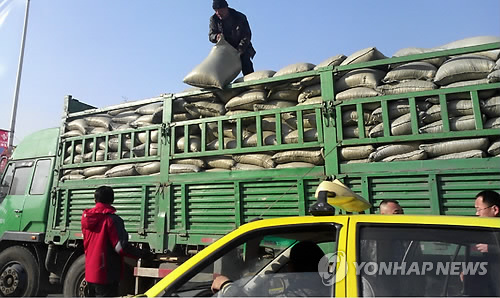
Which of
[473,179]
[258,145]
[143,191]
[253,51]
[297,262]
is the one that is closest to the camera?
[297,262]

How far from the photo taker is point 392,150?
11.1ft

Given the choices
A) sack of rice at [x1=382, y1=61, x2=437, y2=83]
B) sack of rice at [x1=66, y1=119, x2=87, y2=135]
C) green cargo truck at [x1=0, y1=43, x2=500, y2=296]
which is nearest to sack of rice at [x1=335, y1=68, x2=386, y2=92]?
green cargo truck at [x1=0, y1=43, x2=500, y2=296]

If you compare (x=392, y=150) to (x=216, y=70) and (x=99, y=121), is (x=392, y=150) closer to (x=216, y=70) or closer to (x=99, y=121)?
(x=216, y=70)

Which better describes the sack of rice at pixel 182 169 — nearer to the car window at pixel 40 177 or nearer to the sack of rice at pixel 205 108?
the sack of rice at pixel 205 108

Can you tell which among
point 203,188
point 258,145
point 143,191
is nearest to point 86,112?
point 143,191

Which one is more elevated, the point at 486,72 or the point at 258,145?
the point at 486,72

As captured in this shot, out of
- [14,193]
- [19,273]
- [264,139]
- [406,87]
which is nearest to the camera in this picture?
[406,87]

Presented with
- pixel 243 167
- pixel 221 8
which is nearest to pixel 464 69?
pixel 243 167

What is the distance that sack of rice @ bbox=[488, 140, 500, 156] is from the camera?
9.72 feet

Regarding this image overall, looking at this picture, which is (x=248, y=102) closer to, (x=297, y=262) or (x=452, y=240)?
(x=297, y=262)

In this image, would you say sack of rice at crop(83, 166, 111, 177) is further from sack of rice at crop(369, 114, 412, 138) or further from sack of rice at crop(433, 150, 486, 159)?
sack of rice at crop(433, 150, 486, 159)

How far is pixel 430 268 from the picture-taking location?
148cm

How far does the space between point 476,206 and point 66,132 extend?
17.7 ft

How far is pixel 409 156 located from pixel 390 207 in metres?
0.53
